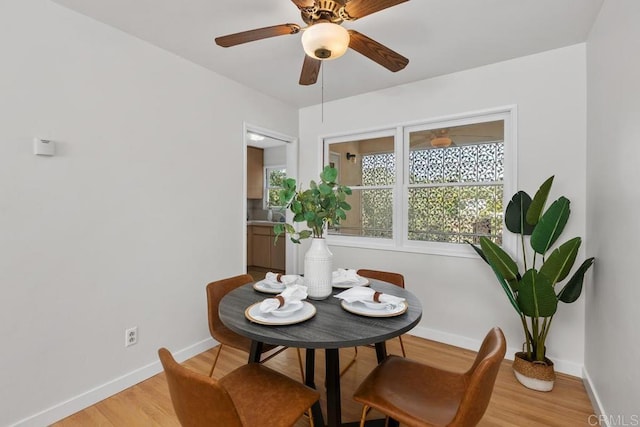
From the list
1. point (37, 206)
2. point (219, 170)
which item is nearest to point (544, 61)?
point (219, 170)

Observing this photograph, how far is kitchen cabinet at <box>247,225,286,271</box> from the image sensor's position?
17.8ft

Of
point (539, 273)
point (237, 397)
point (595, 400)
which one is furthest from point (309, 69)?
point (595, 400)

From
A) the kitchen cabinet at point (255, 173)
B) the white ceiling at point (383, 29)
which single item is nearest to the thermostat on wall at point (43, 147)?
the white ceiling at point (383, 29)

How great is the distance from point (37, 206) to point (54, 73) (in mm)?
814

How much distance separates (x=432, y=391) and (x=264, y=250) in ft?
14.7

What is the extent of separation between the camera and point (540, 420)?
72.9 inches

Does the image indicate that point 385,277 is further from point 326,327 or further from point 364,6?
point 364,6

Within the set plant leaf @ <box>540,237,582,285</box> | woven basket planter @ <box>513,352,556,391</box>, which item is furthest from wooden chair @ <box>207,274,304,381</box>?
plant leaf @ <box>540,237,582,285</box>

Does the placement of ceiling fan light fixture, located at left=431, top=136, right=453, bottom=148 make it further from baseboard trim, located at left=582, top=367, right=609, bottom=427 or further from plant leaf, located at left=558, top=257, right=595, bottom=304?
baseboard trim, located at left=582, top=367, right=609, bottom=427

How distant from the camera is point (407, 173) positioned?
3215 millimetres

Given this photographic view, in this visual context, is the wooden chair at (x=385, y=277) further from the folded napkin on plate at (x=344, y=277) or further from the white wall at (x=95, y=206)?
the white wall at (x=95, y=206)

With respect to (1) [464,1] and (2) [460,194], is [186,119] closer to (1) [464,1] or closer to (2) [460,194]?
(1) [464,1]

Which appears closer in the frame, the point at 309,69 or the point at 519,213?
the point at 309,69

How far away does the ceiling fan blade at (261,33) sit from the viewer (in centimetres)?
161
